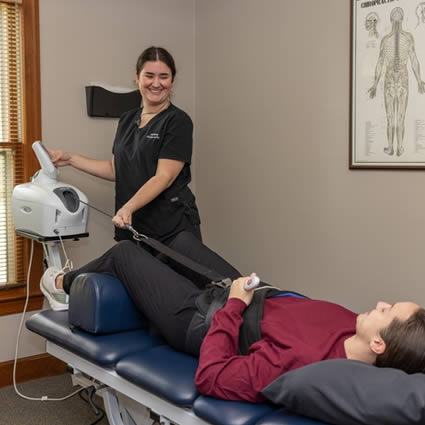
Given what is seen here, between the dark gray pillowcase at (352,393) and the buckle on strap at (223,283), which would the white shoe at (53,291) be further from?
the dark gray pillowcase at (352,393)

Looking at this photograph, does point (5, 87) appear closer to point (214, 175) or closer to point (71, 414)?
point (214, 175)

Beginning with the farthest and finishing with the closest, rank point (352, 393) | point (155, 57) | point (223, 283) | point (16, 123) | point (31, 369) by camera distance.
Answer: point (31, 369) → point (16, 123) → point (155, 57) → point (223, 283) → point (352, 393)

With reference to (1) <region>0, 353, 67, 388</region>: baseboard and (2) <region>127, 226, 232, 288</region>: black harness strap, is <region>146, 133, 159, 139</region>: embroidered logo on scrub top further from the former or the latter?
(1) <region>0, 353, 67, 388</region>: baseboard

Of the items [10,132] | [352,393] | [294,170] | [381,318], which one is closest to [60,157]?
[10,132]

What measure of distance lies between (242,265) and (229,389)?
5.76ft

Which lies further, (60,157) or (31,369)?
(31,369)

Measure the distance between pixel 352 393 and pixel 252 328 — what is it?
473mm

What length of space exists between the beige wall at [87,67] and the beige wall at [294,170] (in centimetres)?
37

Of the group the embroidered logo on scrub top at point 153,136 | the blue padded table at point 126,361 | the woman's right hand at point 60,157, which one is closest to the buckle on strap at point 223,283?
the blue padded table at point 126,361

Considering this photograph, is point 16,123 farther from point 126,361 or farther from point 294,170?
point 126,361

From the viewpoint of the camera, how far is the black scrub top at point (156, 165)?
2.55 meters

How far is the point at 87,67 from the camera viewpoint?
303 centimetres

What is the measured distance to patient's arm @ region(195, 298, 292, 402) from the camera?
4.99ft

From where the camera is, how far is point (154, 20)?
129 inches
